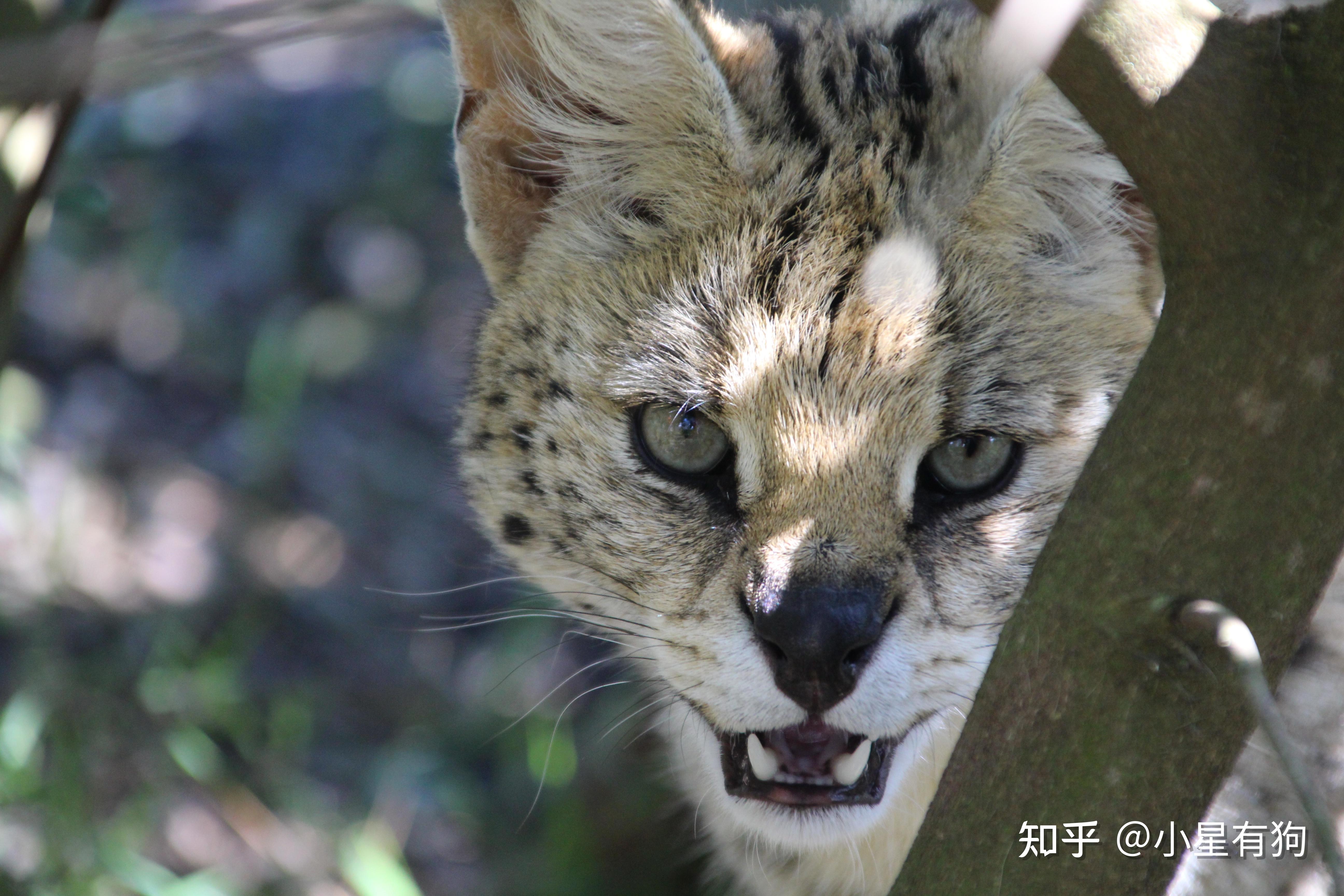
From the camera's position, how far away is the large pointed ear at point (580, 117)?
2422mm

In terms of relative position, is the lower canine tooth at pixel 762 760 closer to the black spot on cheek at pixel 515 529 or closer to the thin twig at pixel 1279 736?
the black spot on cheek at pixel 515 529

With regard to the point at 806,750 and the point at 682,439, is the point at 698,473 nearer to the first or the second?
the point at 682,439

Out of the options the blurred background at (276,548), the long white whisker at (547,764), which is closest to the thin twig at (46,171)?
the blurred background at (276,548)

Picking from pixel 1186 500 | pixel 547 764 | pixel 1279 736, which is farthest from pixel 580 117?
pixel 547 764

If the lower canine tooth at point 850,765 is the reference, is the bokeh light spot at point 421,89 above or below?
below

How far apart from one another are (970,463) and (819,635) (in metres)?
0.49

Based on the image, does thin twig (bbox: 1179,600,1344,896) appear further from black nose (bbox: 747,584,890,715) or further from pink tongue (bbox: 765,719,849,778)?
pink tongue (bbox: 765,719,849,778)

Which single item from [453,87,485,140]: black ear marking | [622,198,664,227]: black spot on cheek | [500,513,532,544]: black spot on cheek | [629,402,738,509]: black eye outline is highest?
[453,87,485,140]: black ear marking

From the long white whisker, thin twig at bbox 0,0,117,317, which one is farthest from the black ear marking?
the long white whisker

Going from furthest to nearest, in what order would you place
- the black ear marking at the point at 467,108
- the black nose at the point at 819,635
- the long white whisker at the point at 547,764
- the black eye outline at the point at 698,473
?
1. the long white whisker at the point at 547,764
2. the black ear marking at the point at 467,108
3. the black eye outline at the point at 698,473
4. the black nose at the point at 819,635

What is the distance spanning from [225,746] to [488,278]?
2473mm

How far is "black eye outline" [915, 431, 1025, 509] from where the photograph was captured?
229cm

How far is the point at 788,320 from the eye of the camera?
2297 mm

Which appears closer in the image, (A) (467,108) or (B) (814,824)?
(B) (814,824)
